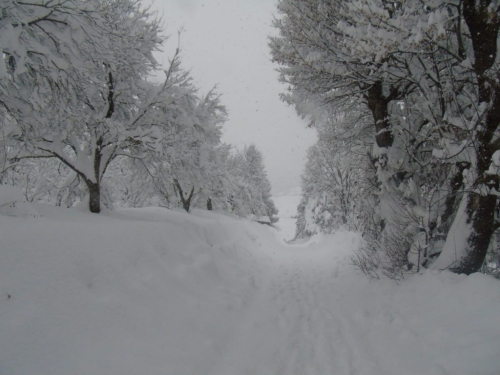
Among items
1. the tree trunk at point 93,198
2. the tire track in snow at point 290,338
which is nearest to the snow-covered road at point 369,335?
the tire track in snow at point 290,338

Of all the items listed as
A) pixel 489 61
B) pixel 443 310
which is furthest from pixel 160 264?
pixel 489 61

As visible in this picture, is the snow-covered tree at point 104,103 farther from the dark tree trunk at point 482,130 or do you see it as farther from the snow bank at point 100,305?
the dark tree trunk at point 482,130

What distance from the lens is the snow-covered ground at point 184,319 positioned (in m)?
2.58

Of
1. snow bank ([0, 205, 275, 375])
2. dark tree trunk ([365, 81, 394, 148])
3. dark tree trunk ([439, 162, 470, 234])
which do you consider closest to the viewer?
snow bank ([0, 205, 275, 375])

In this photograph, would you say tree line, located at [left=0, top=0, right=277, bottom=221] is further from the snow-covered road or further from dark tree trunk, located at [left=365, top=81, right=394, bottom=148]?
dark tree trunk, located at [left=365, top=81, right=394, bottom=148]

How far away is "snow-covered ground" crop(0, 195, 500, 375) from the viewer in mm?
2578

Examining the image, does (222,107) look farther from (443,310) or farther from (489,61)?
(443,310)

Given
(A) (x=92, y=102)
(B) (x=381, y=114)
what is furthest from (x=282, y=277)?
(A) (x=92, y=102)

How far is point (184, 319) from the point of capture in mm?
3916

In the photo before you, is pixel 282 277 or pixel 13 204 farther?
pixel 282 277

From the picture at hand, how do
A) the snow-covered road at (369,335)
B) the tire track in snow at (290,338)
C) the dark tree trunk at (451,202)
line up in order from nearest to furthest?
1. the snow-covered road at (369,335)
2. the tire track in snow at (290,338)
3. the dark tree trunk at (451,202)

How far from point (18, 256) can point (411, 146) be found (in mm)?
6976

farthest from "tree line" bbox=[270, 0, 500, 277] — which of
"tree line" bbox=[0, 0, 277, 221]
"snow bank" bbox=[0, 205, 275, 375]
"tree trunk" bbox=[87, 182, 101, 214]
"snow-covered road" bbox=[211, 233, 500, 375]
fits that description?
"tree trunk" bbox=[87, 182, 101, 214]

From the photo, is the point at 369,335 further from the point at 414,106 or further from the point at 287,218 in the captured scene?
the point at 287,218
